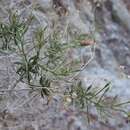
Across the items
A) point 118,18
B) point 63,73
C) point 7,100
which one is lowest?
point 7,100

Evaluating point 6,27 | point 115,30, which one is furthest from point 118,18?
point 6,27

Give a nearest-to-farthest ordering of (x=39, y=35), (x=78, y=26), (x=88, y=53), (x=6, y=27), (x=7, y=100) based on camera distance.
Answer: (x=39, y=35)
(x=6, y=27)
(x=7, y=100)
(x=88, y=53)
(x=78, y=26)

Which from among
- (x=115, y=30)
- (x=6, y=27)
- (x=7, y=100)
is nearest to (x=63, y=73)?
(x=6, y=27)

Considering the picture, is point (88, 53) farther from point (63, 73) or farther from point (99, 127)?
point (63, 73)

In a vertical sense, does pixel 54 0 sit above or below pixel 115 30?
above

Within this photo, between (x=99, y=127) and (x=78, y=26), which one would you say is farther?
(x=78, y=26)

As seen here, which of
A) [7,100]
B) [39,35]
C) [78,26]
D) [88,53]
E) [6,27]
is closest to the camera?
[39,35]

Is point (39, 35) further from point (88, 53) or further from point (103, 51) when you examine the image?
point (103, 51)
